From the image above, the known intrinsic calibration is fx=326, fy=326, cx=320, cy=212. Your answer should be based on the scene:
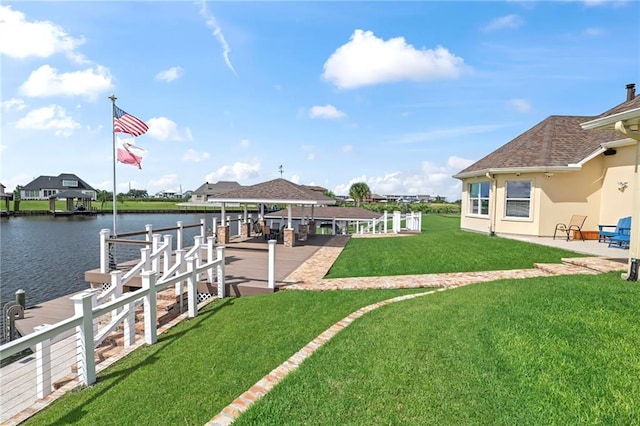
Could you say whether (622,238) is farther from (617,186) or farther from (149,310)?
(149,310)

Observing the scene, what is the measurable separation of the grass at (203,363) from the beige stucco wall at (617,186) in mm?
10775

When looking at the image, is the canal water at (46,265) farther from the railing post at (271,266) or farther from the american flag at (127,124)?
the railing post at (271,266)

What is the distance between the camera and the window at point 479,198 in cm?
1587

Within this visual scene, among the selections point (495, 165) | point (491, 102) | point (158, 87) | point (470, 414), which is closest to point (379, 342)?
point (470, 414)

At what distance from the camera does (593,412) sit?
2.76 m

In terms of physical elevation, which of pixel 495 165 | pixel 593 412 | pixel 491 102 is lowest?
pixel 593 412

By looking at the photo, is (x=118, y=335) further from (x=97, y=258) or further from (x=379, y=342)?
(x=97, y=258)

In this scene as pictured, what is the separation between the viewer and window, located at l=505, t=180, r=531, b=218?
1402cm

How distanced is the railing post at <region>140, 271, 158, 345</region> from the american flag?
10036mm

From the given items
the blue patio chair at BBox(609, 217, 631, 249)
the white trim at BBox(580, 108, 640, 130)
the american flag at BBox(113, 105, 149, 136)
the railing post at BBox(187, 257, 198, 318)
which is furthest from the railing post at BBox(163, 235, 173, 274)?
the blue patio chair at BBox(609, 217, 631, 249)

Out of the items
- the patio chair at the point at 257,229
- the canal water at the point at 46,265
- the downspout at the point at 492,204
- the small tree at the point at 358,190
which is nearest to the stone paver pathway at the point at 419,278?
the downspout at the point at 492,204

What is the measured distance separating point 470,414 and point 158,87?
15575 mm

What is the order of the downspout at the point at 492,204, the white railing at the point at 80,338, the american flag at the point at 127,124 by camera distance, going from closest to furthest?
the white railing at the point at 80,338 → the american flag at the point at 127,124 → the downspout at the point at 492,204

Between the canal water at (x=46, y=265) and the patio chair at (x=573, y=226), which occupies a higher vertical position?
the patio chair at (x=573, y=226)
